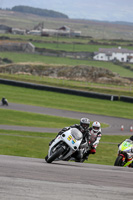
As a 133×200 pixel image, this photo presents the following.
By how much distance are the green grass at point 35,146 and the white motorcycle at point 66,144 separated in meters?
8.11

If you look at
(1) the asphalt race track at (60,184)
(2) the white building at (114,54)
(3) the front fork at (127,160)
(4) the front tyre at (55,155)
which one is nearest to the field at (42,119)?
(3) the front fork at (127,160)

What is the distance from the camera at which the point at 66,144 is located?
11602 millimetres

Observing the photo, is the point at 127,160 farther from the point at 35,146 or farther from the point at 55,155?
the point at 35,146

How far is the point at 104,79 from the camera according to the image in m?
81.1

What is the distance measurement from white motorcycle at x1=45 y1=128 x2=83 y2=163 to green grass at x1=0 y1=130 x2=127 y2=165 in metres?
8.11

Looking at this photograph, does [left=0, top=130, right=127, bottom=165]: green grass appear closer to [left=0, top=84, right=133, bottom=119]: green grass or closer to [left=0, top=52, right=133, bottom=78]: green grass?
[left=0, top=84, right=133, bottom=119]: green grass

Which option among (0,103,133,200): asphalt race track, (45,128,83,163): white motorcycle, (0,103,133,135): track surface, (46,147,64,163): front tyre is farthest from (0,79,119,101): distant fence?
(0,103,133,200): asphalt race track

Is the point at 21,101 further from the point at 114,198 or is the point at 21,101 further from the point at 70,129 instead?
the point at 114,198

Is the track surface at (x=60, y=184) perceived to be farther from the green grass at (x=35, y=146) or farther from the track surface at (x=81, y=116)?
the track surface at (x=81, y=116)

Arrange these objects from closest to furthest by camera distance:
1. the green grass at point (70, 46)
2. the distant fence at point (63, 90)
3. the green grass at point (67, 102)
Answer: the green grass at point (67, 102) → the distant fence at point (63, 90) → the green grass at point (70, 46)

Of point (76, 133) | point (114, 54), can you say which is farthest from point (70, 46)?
point (76, 133)

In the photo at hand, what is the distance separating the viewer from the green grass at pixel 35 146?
67.6ft

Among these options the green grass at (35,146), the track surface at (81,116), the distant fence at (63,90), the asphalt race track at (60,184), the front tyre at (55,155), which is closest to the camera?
the asphalt race track at (60,184)

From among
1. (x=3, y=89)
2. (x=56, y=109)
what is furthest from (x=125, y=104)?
(x=3, y=89)
